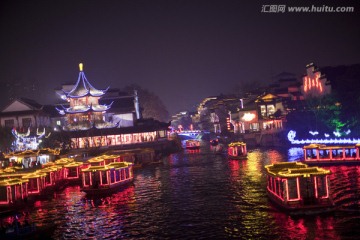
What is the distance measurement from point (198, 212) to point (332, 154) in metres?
22.3

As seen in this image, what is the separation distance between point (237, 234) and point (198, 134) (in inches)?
4283

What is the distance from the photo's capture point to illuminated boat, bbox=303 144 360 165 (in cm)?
4247

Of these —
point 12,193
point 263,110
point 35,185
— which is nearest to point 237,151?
point 35,185

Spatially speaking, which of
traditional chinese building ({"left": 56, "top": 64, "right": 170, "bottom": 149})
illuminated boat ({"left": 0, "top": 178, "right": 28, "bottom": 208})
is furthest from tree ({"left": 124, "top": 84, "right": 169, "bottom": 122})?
illuminated boat ({"left": 0, "top": 178, "right": 28, "bottom": 208})

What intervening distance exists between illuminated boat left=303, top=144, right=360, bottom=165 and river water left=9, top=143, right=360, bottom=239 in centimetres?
193

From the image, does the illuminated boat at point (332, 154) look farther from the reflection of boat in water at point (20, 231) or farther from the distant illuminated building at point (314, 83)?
the reflection of boat in water at point (20, 231)

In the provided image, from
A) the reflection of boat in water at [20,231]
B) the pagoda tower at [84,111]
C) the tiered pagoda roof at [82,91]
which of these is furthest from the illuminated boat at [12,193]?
the tiered pagoda roof at [82,91]

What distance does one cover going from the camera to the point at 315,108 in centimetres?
6359

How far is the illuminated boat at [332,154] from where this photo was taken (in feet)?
139

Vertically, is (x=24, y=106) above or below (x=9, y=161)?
above

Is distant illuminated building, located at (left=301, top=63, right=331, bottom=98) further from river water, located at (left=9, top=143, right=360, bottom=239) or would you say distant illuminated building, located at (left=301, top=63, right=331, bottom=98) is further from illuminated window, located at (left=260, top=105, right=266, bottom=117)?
river water, located at (left=9, top=143, right=360, bottom=239)

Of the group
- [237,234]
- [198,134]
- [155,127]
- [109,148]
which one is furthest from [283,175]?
[198,134]

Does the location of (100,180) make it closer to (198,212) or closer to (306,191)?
(198,212)

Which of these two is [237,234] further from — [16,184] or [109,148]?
[109,148]
